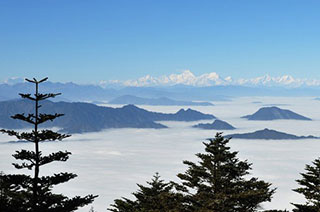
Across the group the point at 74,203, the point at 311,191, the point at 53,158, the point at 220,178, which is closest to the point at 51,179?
the point at 53,158

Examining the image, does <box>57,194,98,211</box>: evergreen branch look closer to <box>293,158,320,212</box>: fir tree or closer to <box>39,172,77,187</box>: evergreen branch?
<box>39,172,77,187</box>: evergreen branch

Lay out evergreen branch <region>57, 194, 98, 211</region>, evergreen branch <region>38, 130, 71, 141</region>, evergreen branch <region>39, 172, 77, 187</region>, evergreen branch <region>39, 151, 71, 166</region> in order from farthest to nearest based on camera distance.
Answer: evergreen branch <region>57, 194, 98, 211</region>, evergreen branch <region>39, 172, 77, 187</region>, evergreen branch <region>39, 151, 71, 166</region>, evergreen branch <region>38, 130, 71, 141</region>

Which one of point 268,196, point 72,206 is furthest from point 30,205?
point 268,196

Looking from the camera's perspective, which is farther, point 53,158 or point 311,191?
point 311,191

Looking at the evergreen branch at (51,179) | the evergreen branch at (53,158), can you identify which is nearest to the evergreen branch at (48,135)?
the evergreen branch at (53,158)

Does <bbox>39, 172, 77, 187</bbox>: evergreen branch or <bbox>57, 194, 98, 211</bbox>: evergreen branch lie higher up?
<bbox>39, 172, 77, 187</bbox>: evergreen branch

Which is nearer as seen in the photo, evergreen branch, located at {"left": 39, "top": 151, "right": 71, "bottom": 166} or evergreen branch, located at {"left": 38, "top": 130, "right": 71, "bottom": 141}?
evergreen branch, located at {"left": 38, "top": 130, "right": 71, "bottom": 141}

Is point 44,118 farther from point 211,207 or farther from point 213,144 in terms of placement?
point 213,144

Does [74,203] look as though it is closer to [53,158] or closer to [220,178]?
[53,158]

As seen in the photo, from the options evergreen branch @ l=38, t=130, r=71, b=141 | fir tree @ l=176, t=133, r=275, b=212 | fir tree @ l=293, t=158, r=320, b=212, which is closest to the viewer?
evergreen branch @ l=38, t=130, r=71, b=141

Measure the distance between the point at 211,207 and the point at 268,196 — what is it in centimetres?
980

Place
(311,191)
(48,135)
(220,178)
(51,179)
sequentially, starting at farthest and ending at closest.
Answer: (311,191) < (220,178) < (51,179) < (48,135)

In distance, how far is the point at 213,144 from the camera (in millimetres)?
32719

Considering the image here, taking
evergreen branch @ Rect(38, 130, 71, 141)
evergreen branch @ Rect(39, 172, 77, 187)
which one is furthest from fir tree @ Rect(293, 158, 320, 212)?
evergreen branch @ Rect(38, 130, 71, 141)
